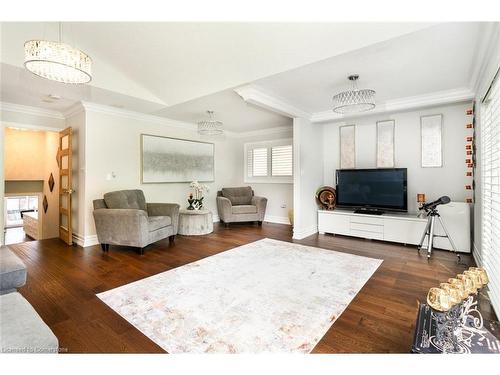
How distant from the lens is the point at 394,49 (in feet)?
8.09

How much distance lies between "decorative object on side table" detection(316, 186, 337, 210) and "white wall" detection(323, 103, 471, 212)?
59 centimetres

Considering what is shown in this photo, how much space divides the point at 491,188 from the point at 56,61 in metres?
4.02

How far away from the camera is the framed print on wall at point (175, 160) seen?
16.3ft

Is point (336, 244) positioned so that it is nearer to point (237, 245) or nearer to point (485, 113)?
point (237, 245)

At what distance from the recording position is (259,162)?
6691 millimetres

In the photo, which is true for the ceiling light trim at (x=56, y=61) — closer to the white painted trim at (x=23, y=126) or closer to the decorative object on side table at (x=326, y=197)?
the white painted trim at (x=23, y=126)

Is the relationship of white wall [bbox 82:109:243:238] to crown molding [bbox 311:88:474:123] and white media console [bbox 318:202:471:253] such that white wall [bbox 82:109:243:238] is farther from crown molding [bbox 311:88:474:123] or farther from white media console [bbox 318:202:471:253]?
crown molding [bbox 311:88:474:123]

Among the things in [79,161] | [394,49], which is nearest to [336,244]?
[394,49]

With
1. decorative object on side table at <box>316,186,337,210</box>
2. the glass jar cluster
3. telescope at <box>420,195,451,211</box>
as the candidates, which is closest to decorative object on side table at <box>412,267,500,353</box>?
the glass jar cluster

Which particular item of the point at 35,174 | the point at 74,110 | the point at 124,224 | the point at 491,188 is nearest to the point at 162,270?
the point at 124,224

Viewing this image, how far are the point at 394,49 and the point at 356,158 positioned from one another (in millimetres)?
2723

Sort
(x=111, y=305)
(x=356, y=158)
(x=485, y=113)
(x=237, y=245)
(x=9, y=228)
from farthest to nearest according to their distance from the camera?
(x=9, y=228)
(x=356, y=158)
(x=237, y=245)
(x=485, y=113)
(x=111, y=305)

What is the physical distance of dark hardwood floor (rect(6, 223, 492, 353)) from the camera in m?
1.71

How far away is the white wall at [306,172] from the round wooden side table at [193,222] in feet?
5.81
